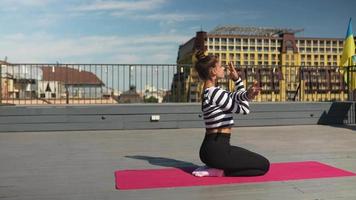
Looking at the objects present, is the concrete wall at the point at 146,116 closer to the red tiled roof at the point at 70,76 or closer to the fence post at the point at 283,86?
the red tiled roof at the point at 70,76

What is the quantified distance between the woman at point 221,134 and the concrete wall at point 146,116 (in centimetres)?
624

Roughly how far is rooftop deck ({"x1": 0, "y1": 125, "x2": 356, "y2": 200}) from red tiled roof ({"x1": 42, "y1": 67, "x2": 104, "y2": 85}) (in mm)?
2203

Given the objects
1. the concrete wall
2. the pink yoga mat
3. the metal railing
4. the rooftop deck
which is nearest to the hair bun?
the pink yoga mat

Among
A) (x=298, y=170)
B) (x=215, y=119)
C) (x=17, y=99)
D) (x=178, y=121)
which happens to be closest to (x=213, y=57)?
(x=215, y=119)

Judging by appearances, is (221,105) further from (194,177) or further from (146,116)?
(146,116)

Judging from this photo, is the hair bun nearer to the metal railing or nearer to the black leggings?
the black leggings

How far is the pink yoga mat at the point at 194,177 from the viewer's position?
484cm

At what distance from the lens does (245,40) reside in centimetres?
7431

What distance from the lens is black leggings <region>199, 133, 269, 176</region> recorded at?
200 inches

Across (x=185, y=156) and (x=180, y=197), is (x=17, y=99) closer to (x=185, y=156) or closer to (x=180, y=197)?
(x=185, y=156)

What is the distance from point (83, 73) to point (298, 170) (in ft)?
26.8

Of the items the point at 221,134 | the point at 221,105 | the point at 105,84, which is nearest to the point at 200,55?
the point at 221,105

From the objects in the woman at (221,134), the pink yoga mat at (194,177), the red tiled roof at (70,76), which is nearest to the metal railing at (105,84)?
the red tiled roof at (70,76)

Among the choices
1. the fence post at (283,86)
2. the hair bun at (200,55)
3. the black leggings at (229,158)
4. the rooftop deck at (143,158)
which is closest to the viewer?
the rooftop deck at (143,158)
